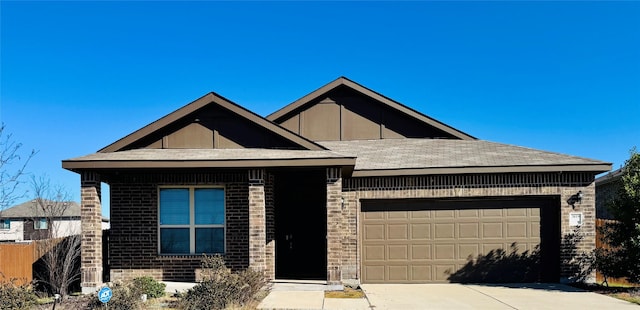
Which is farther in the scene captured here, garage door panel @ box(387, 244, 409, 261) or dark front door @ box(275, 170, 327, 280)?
dark front door @ box(275, 170, 327, 280)

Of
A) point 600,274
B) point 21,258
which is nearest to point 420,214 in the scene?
point 600,274

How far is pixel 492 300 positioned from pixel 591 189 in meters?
4.29

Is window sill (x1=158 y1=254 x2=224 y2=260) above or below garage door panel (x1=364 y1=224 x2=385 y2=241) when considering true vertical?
below

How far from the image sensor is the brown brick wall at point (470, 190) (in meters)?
12.5

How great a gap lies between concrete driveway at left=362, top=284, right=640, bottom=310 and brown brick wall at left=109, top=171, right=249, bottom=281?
3329 mm

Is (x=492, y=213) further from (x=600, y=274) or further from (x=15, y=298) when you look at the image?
(x=15, y=298)

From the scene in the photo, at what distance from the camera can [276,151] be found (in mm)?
11984

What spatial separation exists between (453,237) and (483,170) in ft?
6.00

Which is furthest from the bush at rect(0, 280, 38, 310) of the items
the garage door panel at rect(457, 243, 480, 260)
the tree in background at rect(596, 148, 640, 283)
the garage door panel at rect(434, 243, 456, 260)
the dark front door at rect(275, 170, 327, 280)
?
the tree in background at rect(596, 148, 640, 283)

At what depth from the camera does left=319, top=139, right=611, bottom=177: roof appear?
1233 centimetres

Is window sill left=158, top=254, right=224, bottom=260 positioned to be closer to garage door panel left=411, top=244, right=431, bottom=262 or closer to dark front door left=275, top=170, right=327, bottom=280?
dark front door left=275, top=170, right=327, bottom=280

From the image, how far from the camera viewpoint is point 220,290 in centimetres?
938

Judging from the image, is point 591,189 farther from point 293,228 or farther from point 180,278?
point 180,278

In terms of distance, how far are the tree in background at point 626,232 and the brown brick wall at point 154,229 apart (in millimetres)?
8385
